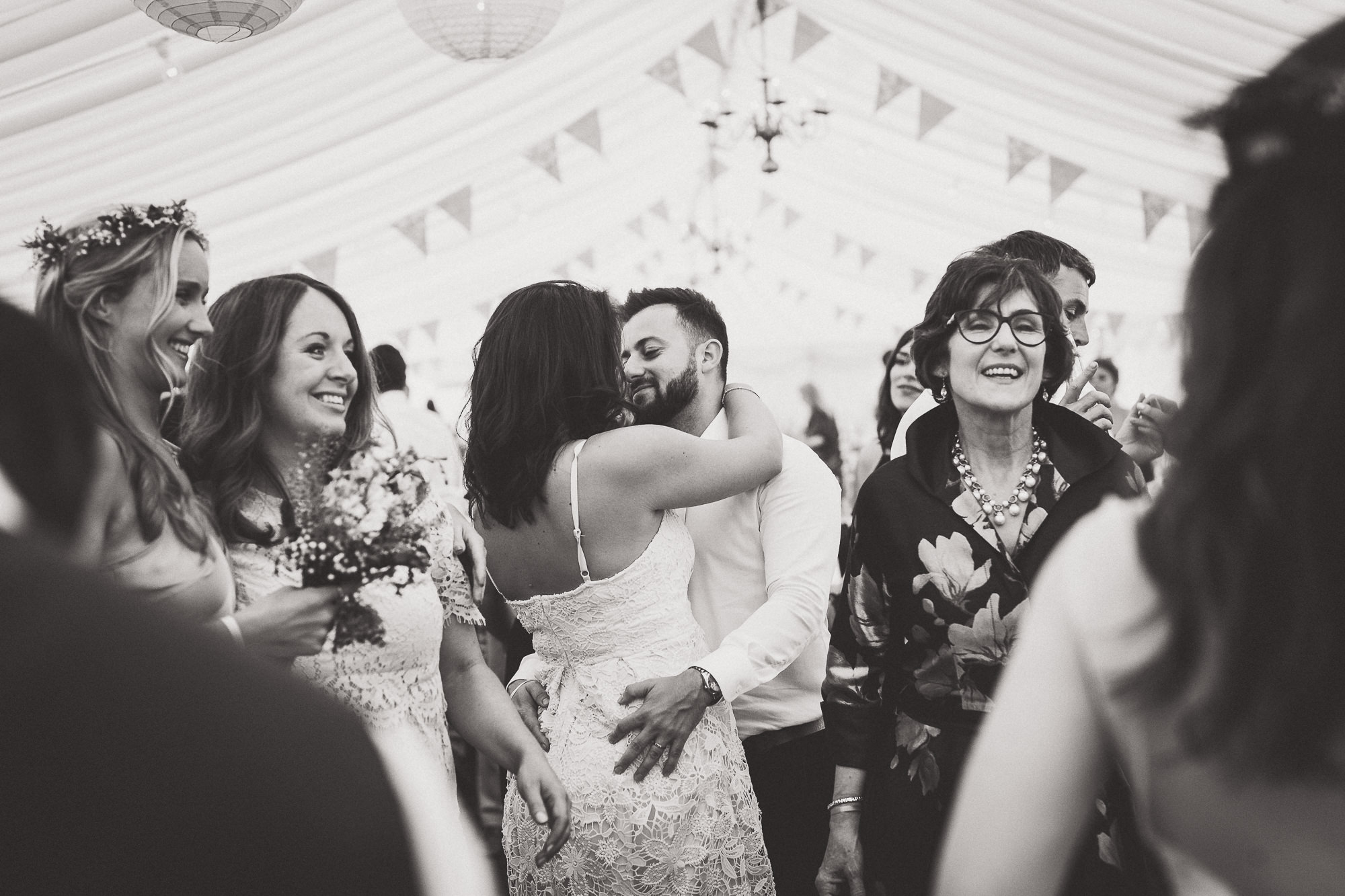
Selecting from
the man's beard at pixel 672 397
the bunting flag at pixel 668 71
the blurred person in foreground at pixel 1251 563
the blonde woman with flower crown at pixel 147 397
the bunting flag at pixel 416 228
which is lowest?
the bunting flag at pixel 416 228

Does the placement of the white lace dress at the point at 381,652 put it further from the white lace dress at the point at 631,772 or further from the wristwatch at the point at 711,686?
the wristwatch at the point at 711,686

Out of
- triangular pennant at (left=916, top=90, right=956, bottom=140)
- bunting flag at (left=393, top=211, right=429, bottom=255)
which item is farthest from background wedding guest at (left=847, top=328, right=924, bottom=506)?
bunting flag at (left=393, top=211, right=429, bottom=255)

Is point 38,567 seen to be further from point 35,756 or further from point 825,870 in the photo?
point 825,870

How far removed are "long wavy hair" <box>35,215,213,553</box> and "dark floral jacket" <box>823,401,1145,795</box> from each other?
1.15m

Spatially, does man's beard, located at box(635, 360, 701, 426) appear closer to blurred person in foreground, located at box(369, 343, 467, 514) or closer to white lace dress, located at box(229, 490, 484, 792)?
white lace dress, located at box(229, 490, 484, 792)

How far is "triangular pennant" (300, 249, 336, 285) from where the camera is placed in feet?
22.1

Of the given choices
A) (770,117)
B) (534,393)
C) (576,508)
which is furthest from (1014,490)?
(770,117)

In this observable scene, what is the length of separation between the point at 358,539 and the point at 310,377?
437 millimetres

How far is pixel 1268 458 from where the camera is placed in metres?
0.73

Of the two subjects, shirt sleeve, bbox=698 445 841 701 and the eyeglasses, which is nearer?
the eyeglasses

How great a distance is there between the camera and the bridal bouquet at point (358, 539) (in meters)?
1.78

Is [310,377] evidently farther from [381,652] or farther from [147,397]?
[381,652]

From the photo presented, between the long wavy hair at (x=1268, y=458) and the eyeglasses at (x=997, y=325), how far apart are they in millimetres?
1386

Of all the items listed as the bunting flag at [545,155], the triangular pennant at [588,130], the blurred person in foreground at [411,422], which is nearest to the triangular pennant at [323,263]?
the bunting flag at [545,155]
